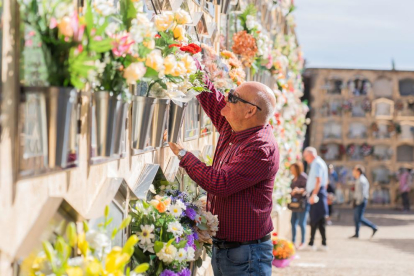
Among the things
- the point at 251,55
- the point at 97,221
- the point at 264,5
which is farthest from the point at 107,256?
the point at 264,5

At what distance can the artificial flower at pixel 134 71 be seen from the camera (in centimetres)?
179

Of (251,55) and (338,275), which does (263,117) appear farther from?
(338,275)

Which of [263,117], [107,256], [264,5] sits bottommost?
[107,256]

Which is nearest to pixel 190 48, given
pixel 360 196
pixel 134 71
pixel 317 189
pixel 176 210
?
pixel 176 210

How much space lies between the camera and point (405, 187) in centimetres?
1731

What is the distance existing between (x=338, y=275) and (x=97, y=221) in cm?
429

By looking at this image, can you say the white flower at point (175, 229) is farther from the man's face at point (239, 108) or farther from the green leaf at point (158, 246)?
the man's face at point (239, 108)

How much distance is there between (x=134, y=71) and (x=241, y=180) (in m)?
0.96

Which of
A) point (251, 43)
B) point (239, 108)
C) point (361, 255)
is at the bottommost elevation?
point (361, 255)

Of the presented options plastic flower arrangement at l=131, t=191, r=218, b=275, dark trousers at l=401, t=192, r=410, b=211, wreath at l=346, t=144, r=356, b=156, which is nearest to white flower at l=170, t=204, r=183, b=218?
plastic flower arrangement at l=131, t=191, r=218, b=275

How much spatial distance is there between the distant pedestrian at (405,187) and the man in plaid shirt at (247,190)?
15.2 metres

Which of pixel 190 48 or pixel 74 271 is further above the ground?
pixel 190 48

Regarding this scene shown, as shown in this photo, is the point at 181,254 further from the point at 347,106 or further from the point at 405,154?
the point at 405,154

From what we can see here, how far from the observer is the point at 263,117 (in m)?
2.82
